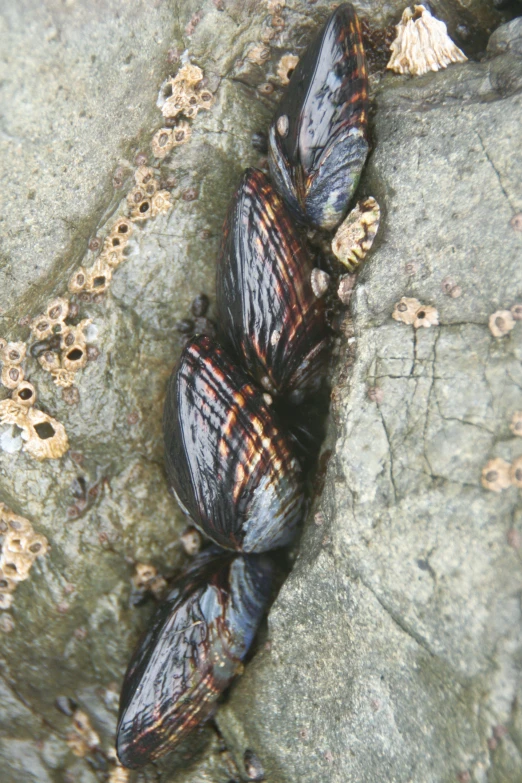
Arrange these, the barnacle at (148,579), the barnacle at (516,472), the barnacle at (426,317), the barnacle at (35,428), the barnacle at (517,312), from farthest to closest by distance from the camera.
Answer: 1. the barnacle at (148,579)
2. the barnacle at (35,428)
3. the barnacle at (426,317)
4. the barnacle at (517,312)
5. the barnacle at (516,472)

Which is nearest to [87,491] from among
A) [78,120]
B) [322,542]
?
[322,542]

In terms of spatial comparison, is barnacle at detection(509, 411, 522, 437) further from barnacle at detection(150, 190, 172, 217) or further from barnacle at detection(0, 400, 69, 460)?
barnacle at detection(0, 400, 69, 460)

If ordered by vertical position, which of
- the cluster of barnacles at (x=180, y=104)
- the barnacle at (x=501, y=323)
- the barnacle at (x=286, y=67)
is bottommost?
the barnacle at (x=501, y=323)

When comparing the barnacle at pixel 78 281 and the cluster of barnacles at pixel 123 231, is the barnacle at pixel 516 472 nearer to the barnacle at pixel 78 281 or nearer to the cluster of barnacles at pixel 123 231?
the cluster of barnacles at pixel 123 231

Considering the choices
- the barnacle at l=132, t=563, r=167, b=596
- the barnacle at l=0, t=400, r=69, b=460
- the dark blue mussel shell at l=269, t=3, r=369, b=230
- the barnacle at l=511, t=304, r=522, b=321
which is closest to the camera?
the barnacle at l=511, t=304, r=522, b=321

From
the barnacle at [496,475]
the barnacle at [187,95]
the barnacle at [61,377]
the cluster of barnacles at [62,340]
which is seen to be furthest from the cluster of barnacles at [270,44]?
the barnacle at [496,475]

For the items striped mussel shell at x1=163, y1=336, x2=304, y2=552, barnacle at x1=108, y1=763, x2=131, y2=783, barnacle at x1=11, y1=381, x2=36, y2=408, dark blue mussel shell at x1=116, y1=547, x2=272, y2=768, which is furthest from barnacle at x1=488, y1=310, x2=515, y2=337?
barnacle at x1=108, y1=763, x2=131, y2=783

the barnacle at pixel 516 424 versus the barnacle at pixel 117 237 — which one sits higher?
the barnacle at pixel 117 237

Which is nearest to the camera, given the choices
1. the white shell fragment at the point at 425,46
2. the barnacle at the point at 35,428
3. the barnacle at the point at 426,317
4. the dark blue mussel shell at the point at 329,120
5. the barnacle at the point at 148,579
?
the barnacle at the point at 426,317
